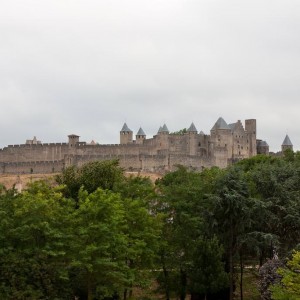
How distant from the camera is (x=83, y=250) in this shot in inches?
1332

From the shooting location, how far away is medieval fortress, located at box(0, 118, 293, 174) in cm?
13200

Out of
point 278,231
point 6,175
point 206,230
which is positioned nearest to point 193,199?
point 206,230

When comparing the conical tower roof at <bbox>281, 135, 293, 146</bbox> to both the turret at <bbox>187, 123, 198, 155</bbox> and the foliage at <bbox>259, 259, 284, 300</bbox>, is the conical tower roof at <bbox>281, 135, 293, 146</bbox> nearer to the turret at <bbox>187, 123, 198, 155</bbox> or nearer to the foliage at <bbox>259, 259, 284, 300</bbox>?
the turret at <bbox>187, 123, 198, 155</bbox>

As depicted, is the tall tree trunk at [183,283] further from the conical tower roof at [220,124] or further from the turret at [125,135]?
the turret at [125,135]

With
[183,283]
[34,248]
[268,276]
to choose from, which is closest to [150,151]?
[183,283]

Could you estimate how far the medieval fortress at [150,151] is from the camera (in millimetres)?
132000

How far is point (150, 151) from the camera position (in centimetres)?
13512

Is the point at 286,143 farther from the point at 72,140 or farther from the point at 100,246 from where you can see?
the point at 100,246

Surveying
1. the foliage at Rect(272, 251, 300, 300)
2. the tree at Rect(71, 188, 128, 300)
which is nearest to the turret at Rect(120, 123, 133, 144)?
the tree at Rect(71, 188, 128, 300)

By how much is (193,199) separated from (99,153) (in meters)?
93.5

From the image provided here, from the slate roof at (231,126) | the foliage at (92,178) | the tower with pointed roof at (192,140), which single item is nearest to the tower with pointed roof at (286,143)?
the slate roof at (231,126)

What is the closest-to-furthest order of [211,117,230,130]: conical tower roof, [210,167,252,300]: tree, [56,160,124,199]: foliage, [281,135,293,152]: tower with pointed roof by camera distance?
[210,167,252,300]: tree, [56,160,124,199]: foliage, [211,117,230,130]: conical tower roof, [281,135,293,152]: tower with pointed roof

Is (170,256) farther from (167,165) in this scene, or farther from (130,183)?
(167,165)

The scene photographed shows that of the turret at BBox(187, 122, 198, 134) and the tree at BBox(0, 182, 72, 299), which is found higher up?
the turret at BBox(187, 122, 198, 134)
